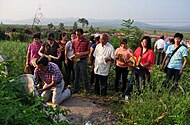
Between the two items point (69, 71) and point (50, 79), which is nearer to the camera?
point (50, 79)

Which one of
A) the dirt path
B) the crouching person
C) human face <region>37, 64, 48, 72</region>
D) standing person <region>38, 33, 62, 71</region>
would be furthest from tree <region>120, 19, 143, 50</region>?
human face <region>37, 64, 48, 72</region>

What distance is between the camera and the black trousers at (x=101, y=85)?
660 cm

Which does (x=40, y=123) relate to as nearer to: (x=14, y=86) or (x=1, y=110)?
(x=1, y=110)

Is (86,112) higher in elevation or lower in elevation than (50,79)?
lower

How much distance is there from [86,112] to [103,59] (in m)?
1.38

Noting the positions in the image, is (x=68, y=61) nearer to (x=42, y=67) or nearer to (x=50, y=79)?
(x=50, y=79)

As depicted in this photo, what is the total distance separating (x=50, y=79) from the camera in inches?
216

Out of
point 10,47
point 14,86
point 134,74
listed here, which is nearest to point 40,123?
point 14,86

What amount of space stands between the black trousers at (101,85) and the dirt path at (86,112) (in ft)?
1.50

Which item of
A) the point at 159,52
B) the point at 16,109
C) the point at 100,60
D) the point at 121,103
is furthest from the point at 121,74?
the point at 159,52

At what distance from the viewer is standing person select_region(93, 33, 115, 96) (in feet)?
21.0

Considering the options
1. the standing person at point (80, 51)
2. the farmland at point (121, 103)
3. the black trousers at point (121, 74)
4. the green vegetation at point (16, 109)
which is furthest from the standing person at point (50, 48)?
A: the green vegetation at point (16, 109)

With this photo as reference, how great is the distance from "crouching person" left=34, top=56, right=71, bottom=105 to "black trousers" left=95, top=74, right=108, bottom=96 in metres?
1.07

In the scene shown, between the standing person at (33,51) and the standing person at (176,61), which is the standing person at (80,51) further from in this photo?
the standing person at (176,61)
